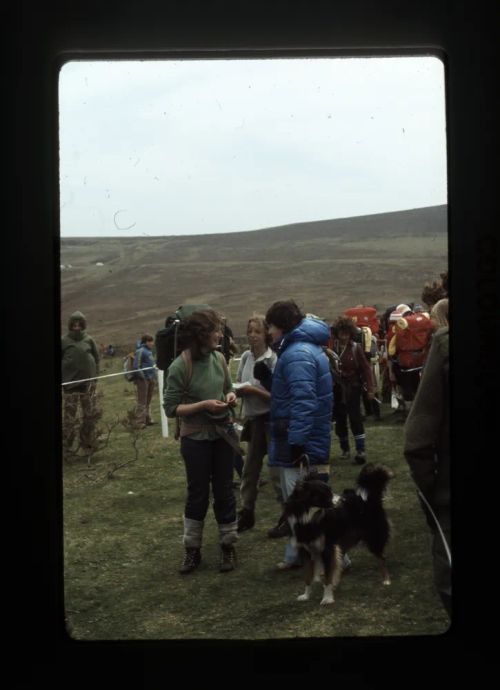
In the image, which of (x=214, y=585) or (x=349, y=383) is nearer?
(x=214, y=585)

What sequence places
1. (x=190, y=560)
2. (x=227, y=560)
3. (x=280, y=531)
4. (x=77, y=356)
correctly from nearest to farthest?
1. (x=77, y=356)
2. (x=190, y=560)
3. (x=227, y=560)
4. (x=280, y=531)

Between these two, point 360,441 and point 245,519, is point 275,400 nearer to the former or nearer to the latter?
point 360,441

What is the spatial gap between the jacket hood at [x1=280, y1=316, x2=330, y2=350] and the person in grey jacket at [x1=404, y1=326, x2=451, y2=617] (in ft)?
4.01

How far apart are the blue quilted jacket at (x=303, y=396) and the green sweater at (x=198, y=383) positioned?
0.75 ft

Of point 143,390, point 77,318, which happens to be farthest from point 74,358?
point 143,390

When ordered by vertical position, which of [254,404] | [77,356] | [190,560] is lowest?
[190,560]

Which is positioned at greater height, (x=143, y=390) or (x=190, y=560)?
(x=143, y=390)

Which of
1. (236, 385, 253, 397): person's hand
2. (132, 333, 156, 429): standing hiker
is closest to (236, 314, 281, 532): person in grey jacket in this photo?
(236, 385, 253, 397): person's hand

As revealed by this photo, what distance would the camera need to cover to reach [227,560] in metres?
2.66

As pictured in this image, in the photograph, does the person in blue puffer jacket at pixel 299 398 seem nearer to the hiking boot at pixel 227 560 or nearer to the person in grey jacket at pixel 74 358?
the hiking boot at pixel 227 560

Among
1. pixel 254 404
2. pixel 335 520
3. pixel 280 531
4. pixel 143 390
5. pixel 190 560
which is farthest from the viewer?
pixel 143 390

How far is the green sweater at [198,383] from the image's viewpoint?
3.39 metres

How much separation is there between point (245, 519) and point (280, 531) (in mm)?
863

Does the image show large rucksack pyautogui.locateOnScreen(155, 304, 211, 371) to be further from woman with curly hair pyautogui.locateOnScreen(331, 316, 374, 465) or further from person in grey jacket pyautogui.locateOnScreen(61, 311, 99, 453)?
woman with curly hair pyautogui.locateOnScreen(331, 316, 374, 465)
